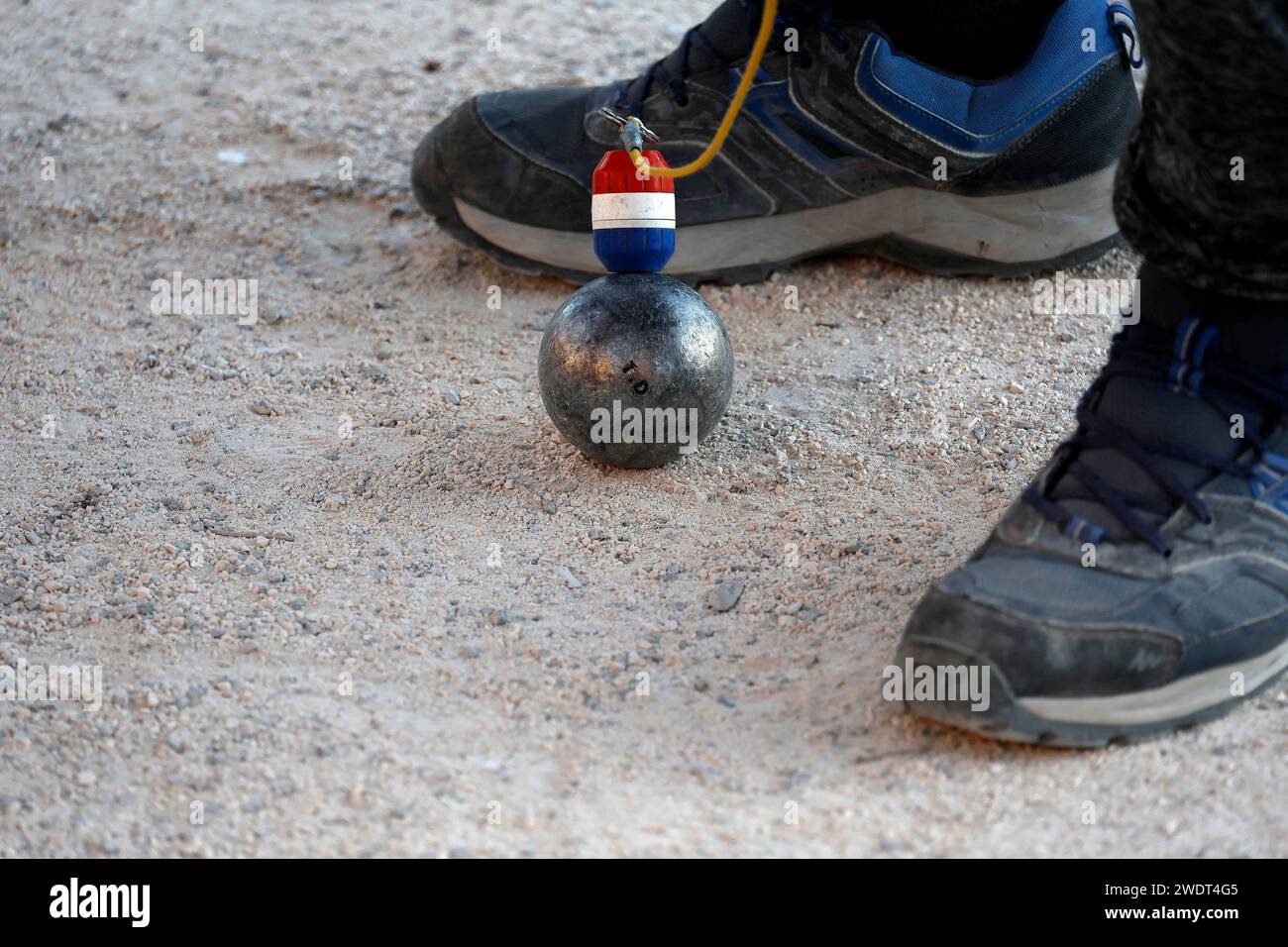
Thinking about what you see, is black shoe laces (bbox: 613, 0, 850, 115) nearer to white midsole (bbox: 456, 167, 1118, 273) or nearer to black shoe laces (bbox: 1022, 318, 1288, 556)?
white midsole (bbox: 456, 167, 1118, 273)

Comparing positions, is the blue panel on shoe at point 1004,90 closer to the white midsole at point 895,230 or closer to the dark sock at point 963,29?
the dark sock at point 963,29

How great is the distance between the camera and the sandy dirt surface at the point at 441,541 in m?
1.56

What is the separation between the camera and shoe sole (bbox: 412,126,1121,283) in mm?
2959

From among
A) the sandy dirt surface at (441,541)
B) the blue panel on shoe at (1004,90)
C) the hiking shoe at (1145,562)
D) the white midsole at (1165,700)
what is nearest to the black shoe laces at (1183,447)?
the hiking shoe at (1145,562)

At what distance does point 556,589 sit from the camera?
211cm

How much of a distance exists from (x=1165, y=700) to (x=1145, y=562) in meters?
0.18

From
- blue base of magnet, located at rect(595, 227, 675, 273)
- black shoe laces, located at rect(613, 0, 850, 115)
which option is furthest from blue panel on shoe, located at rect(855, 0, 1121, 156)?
blue base of magnet, located at rect(595, 227, 675, 273)

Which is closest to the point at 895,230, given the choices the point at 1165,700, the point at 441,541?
the point at 441,541

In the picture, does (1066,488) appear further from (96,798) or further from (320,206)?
(320,206)

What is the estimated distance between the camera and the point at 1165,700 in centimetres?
163

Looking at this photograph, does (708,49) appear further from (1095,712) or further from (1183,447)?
(1095,712)

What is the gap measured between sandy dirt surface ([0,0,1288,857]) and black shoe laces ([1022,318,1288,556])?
0.95ft

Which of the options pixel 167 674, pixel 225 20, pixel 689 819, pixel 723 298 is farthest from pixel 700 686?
pixel 225 20

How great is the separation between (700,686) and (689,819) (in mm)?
323
